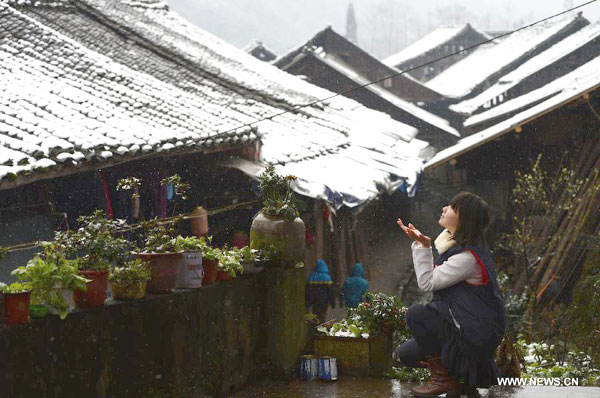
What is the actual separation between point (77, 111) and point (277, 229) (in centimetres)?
414

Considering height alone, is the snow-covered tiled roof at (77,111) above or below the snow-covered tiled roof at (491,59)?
below

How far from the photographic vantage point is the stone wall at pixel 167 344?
4055 millimetres

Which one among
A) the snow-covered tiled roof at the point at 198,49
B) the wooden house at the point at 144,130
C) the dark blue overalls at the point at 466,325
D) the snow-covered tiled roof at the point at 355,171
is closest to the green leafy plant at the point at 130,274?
the dark blue overalls at the point at 466,325

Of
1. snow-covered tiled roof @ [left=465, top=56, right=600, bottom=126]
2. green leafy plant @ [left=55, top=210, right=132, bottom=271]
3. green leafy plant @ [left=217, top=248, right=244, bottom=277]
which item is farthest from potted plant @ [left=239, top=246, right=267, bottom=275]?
snow-covered tiled roof @ [left=465, top=56, right=600, bottom=126]

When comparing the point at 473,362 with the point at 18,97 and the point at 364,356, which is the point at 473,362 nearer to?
the point at 364,356

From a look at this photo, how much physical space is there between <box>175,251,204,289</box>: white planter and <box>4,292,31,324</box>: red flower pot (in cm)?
146

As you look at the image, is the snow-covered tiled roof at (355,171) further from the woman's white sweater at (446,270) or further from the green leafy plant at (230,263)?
the woman's white sweater at (446,270)

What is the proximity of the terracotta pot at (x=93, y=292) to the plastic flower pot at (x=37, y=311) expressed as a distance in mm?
329

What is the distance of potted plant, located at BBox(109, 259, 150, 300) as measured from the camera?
4844 mm

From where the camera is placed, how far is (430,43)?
4438cm

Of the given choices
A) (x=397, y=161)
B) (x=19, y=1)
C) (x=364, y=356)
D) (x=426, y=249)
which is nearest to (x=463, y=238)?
(x=426, y=249)

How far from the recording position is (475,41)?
44062mm

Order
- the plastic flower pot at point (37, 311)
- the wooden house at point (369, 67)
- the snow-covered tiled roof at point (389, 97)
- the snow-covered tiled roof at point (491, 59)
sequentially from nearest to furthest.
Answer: the plastic flower pot at point (37, 311)
the snow-covered tiled roof at point (389, 97)
the wooden house at point (369, 67)
the snow-covered tiled roof at point (491, 59)

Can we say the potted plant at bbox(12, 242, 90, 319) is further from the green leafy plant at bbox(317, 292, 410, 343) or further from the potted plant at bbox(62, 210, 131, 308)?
the green leafy plant at bbox(317, 292, 410, 343)
